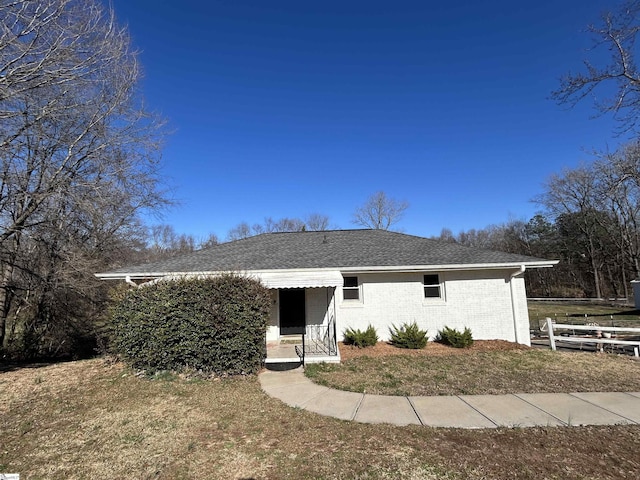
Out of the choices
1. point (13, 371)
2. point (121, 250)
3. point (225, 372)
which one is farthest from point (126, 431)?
point (121, 250)

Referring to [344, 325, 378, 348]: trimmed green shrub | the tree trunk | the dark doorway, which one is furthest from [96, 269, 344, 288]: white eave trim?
the tree trunk

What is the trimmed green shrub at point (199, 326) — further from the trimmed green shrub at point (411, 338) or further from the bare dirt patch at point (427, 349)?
the trimmed green shrub at point (411, 338)

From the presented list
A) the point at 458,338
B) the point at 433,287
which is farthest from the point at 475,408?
the point at 433,287

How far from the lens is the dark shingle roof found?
1305 cm

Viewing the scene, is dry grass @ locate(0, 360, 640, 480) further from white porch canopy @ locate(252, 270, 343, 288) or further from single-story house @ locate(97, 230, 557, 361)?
single-story house @ locate(97, 230, 557, 361)

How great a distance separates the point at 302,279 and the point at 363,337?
3.32 m

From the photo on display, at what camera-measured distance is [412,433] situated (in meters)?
5.57

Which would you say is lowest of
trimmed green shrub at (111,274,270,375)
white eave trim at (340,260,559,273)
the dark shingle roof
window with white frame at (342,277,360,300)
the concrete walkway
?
the concrete walkway

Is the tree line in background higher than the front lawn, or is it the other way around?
the tree line in background

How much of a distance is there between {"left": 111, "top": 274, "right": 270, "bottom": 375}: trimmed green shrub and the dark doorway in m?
3.54

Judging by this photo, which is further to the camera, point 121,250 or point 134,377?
point 121,250

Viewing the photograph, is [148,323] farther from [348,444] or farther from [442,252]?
[442,252]

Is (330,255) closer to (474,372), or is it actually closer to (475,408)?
(474,372)

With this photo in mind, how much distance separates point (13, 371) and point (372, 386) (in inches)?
483
